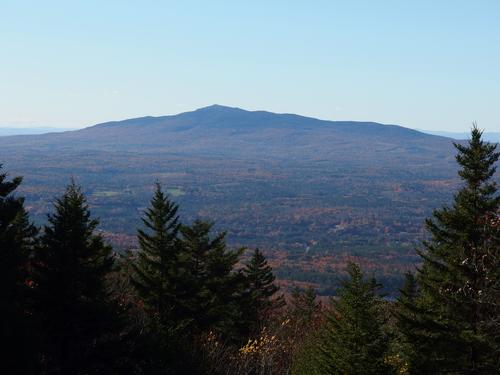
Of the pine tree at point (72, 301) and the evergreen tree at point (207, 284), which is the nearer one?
the pine tree at point (72, 301)

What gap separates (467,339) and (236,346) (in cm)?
1146

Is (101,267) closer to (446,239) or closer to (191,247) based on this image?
(191,247)

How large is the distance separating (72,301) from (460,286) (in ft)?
34.7

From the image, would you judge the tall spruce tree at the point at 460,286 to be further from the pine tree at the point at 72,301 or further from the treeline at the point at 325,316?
the pine tree at the point at 72,301

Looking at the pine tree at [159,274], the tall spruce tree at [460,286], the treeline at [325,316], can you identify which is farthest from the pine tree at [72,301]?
the tall spruce tree at [460,286]

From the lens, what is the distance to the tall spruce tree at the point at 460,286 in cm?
1528

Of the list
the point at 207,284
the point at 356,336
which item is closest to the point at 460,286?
the point at 356,336

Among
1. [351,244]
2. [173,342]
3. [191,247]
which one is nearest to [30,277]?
[173,342]

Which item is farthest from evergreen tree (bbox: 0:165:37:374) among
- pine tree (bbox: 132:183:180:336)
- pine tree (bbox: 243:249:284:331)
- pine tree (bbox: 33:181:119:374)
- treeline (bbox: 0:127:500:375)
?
pine tree (bbox: 243:249:284:331)

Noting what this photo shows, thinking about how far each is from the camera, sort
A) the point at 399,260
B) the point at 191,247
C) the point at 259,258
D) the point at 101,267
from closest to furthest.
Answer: the point at 101,267
the point at 191,247
the point at 259,258
the point at 399,260

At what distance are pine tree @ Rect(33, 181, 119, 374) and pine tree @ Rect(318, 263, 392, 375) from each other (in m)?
6.06

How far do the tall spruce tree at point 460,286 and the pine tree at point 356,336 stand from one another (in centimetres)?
233

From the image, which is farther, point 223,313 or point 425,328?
point 223,313

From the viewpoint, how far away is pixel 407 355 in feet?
53.3
